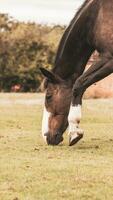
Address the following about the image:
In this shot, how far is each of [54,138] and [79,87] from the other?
1.25 meters

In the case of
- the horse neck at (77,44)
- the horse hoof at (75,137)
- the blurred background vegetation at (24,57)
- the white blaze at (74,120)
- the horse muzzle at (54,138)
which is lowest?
the blurred background vegetation at (24,57)

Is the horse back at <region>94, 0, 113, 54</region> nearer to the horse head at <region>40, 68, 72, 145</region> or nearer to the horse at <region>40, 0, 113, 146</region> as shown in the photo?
the horse at <region>40, 0, 113, 146</region>

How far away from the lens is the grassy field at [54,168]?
799 centimetres

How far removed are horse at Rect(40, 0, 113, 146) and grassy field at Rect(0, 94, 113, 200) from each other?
17.9 inches

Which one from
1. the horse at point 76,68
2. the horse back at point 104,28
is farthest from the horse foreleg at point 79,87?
the horse back at point 104,28

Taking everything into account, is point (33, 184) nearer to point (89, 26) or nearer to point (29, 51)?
point (89, 26)

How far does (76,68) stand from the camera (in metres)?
13.1

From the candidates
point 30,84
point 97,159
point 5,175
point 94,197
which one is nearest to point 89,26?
point 97,159

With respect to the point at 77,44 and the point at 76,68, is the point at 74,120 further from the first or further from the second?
the point at 77,44

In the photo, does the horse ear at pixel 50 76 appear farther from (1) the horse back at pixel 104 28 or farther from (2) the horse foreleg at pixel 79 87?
(1) the horse back at pixel 104 28

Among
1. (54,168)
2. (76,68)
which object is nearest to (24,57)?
(76,68)

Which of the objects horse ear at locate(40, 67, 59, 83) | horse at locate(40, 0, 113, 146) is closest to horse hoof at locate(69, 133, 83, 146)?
horse at locate(40, 0, 113, 146)

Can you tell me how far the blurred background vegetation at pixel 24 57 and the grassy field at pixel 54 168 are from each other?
43540mm

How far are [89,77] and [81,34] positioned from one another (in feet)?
2.99
